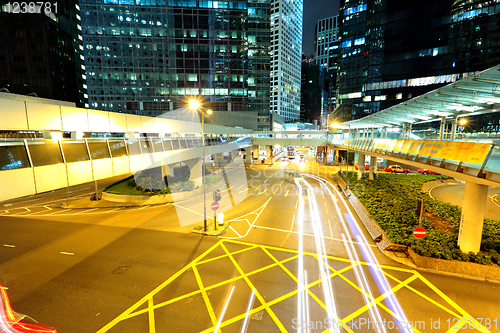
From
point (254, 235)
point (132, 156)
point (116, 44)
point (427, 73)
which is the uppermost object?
point (116, 44)

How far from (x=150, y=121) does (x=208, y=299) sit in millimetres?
11331

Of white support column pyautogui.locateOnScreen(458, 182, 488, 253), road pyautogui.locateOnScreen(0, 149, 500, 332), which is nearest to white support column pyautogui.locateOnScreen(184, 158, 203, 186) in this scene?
road pyautogui.locateOnScreen(0, 149, 500, 332)

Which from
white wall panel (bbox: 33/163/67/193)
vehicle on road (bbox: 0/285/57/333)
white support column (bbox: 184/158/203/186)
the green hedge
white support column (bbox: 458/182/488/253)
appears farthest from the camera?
white support column (bbox: 184/158/203/186)

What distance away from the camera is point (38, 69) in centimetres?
6569

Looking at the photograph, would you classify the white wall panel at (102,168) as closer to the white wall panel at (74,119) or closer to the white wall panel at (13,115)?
the white wall panel at (74,119)

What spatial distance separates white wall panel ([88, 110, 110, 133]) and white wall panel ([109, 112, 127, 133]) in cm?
27

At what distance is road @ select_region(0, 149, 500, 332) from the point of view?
788 centimetres

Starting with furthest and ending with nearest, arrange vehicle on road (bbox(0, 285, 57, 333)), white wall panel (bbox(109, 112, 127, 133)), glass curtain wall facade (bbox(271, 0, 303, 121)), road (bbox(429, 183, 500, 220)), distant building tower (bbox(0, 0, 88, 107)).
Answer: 1. glass curtain wall facade (bbox(271, 0, 303, 121))
2. distant building tower (bbox(0, 0, 88, 107))
3. road (bbox(429, 183, 500, 220))
4. white wall panel (bbox(109, 112, 127, 133))
5. vehicle on road (bbox(0, 285, 57, 333))

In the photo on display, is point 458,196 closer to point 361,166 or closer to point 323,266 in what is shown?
point 361,166

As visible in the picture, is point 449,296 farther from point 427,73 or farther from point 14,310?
point 427,73

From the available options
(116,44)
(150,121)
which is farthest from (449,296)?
(116,44)

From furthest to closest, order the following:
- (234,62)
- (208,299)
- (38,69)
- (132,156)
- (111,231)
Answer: (38,69) → (234,62) → (111,231) → (132,156) → (208,299)

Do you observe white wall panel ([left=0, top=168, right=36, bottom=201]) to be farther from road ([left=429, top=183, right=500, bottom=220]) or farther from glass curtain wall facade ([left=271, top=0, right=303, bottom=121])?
glass curtain wall facade ([left=271, top=0, right=303, bottom=121])

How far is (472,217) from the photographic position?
1102 cm
